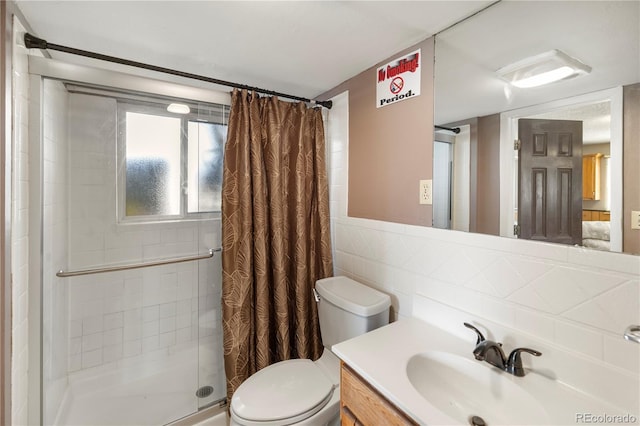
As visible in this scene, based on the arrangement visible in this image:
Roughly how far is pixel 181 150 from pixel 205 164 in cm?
20

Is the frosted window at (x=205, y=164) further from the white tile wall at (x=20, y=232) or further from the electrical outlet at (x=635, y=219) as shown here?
the electrical outlet at (x=635, y=219)

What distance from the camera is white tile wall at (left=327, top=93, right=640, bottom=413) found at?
0.76 metres

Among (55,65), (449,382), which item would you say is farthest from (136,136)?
(449,382)

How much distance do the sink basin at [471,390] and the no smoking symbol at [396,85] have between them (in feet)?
4.10

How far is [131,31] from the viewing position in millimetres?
1219

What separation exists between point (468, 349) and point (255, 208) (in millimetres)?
1266

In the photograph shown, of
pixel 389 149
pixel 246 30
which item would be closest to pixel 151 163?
pixel 246 30

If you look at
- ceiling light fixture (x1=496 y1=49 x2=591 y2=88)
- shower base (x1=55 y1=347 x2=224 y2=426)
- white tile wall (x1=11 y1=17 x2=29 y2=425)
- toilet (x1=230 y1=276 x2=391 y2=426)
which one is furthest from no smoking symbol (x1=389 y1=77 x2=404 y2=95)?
shower base (x1=55 y1=347 x2=224 y2=426)

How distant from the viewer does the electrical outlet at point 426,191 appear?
1300 mm

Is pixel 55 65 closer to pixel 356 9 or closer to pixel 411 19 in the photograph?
pixel 356 9

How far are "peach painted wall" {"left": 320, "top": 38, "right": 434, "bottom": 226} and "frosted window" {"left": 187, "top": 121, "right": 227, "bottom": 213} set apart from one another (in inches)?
33.6

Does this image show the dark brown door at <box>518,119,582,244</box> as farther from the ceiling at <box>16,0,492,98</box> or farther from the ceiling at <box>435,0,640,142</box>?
the ceiling at <box>16,0,492,98</box>

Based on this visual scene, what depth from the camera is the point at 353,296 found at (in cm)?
142

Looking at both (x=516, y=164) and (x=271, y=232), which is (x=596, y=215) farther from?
(x=271, y=232)
